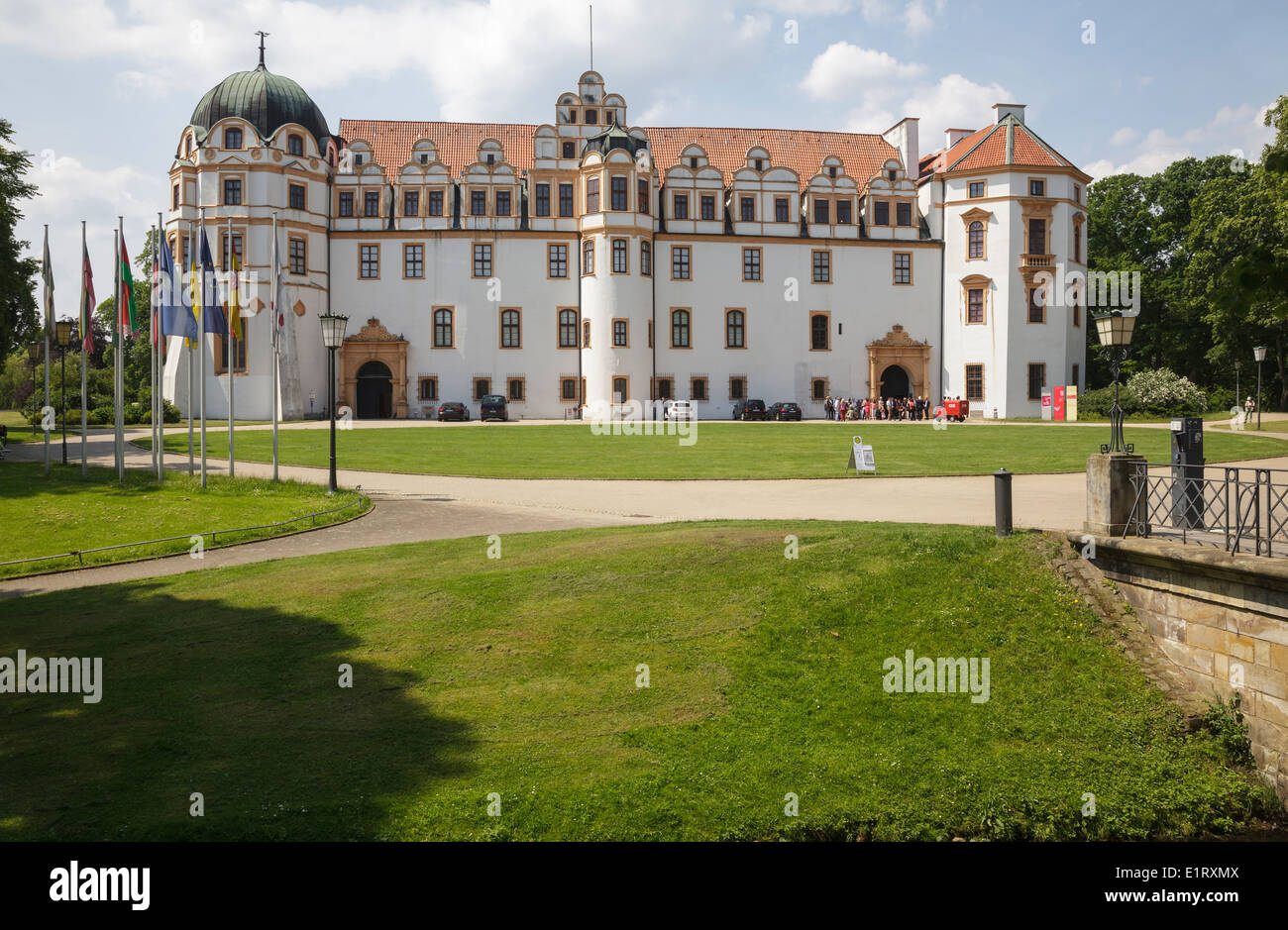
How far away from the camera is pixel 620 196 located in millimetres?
58750

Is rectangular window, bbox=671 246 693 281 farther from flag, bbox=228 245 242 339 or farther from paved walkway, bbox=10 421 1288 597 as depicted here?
flag, bbox=228 245 242 339

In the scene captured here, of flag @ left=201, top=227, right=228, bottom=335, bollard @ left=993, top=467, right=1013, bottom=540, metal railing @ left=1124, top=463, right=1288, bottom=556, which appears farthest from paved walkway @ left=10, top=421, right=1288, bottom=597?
flag @ left=201, top=227, right=228, bottom=335

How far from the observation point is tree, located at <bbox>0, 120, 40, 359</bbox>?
3862 cm

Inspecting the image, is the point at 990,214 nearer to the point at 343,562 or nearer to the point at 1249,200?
the point at 1249,200

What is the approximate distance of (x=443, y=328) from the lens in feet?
198

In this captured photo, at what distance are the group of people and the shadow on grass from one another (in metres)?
49.2

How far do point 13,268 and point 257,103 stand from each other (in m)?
22.8

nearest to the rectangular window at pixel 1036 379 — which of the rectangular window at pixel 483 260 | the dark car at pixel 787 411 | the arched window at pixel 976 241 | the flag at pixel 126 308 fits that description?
the arched window at pixel 976 241

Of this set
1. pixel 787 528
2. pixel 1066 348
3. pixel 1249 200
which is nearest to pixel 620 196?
pixel 1066 348

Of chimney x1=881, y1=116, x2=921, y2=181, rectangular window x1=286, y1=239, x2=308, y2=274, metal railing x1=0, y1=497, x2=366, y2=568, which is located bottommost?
metal railing x1=0, y1=497, x2=366, y2=568

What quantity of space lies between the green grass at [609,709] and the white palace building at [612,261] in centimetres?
4514

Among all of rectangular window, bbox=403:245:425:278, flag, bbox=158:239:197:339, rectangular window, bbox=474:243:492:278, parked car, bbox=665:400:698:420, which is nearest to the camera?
flag, bbox=158:239:197:339

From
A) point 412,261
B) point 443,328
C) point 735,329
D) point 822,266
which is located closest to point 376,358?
point 443,328
